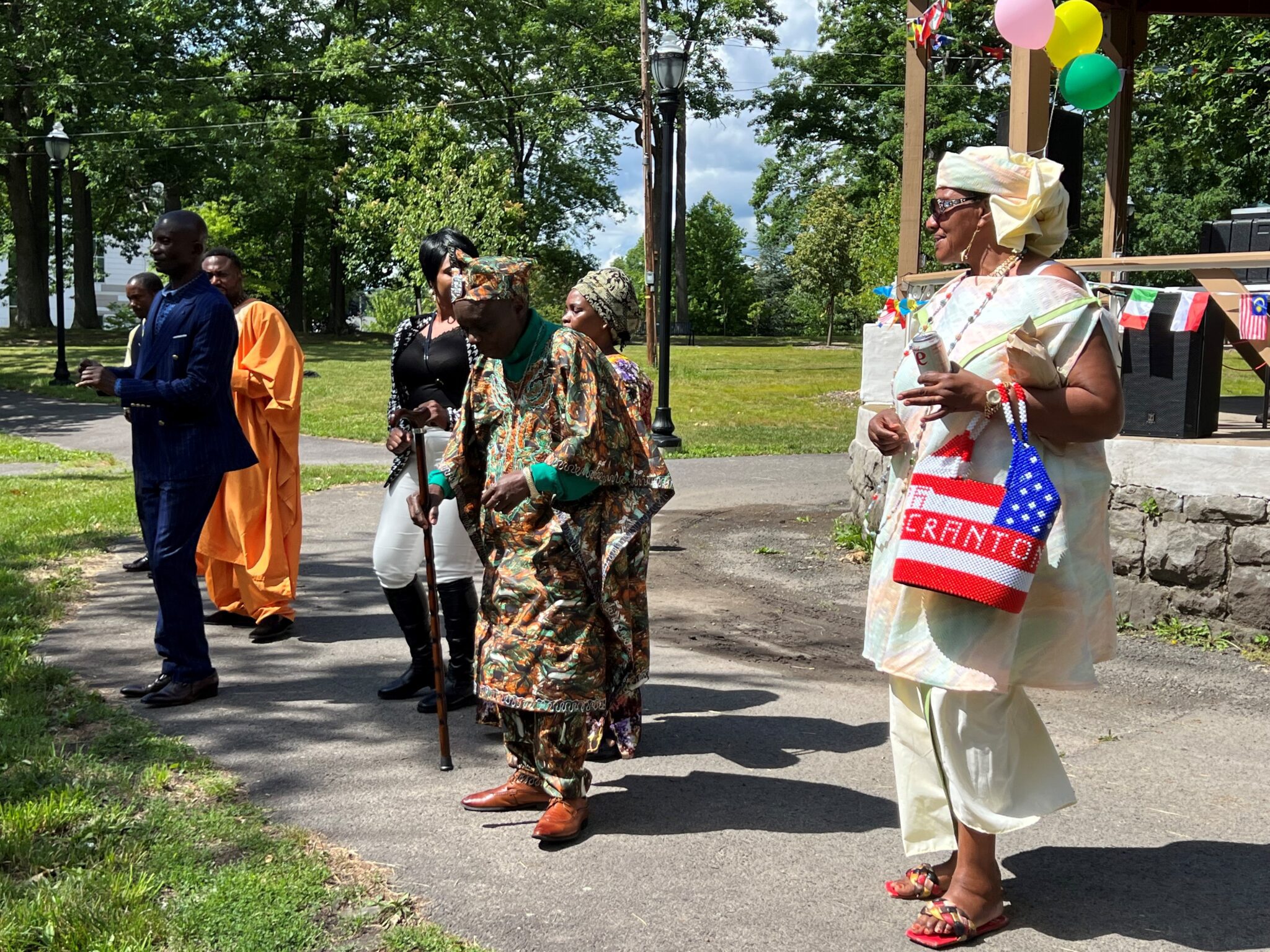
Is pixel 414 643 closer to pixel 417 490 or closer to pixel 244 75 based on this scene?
pixel 417 490

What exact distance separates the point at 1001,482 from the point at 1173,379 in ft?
15.5

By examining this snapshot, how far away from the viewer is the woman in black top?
207 inches

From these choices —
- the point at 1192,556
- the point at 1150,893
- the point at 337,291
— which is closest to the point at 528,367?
the point at 1150,893

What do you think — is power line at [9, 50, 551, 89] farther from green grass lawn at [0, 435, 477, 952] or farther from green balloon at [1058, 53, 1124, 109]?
green grass lawn at [0, 435, 477, 952]

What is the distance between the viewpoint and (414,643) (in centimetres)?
561

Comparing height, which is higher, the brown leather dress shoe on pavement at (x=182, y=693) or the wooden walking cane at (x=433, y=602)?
the wooden walking cane at (x=433, y=602)

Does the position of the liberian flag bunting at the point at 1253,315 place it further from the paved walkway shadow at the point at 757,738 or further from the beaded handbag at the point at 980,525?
the beaded handbag at the point at 980,525

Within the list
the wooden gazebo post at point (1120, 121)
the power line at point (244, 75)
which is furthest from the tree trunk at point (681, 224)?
the wooden gazebo post at point (1120, 121)

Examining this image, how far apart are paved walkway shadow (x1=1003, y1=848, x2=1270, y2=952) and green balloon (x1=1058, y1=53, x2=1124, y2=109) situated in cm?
501

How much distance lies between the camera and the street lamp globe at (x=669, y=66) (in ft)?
50.9

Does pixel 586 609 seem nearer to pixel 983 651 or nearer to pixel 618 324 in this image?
pixel 983 651

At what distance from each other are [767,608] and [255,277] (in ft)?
135

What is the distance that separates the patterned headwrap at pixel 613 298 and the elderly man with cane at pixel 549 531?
1124 mm

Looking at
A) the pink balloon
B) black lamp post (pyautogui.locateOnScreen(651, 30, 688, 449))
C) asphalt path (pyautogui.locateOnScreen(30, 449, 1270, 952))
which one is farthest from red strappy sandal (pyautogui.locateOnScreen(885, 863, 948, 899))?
black lamp post (pyautogui.locateOnScreen(651, 30, 688, 449))
